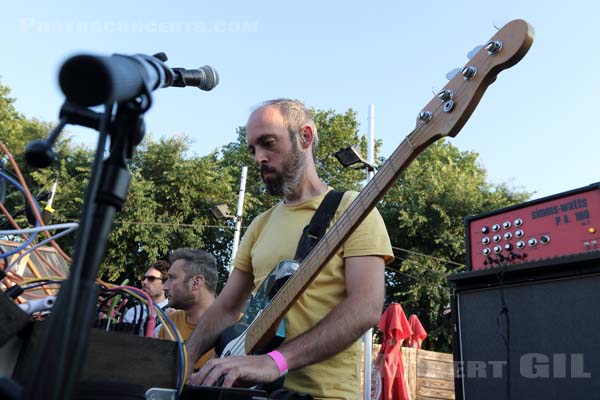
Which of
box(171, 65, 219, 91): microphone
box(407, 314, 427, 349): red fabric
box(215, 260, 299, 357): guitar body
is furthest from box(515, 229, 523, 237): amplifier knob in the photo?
box(407, 314, 427, 349): red fabric

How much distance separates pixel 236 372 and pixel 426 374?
30.8 ft

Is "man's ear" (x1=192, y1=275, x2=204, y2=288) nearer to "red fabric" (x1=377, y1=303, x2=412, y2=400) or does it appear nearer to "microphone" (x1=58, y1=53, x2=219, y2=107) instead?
"microphone" (x1=58, y1=53, x2=219, y2=107)

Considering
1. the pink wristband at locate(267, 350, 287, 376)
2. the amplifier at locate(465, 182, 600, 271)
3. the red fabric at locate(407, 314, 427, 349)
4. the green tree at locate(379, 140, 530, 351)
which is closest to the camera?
the pink wristband at locate(267, 350, 287, 376)

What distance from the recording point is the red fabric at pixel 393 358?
27.7 feet

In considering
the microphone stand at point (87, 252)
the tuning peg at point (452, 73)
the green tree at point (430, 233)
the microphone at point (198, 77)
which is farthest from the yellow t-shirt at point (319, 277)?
the green tree at point (430, 233)

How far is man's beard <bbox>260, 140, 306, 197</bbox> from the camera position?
2.25 meters

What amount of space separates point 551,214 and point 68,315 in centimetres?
291

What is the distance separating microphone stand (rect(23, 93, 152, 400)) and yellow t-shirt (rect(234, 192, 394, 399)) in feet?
3.67

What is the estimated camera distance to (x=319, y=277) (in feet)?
6.64

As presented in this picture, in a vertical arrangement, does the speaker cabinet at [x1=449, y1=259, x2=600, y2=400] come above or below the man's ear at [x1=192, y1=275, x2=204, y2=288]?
below

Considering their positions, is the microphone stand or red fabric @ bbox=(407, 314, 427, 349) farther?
red fabric @ bbox=(407, 314, 427, 349)

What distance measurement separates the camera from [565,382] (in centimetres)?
261

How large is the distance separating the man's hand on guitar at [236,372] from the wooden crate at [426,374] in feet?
27.7

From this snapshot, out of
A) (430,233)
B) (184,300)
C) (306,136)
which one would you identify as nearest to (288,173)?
(306,136)
